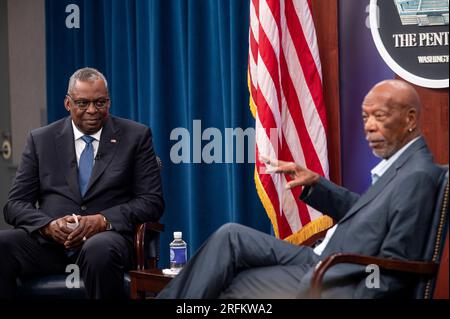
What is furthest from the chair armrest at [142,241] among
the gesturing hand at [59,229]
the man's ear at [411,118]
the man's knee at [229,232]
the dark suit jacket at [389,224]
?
the man's ear at [411,118]

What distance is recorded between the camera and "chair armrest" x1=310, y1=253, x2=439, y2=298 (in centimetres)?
307

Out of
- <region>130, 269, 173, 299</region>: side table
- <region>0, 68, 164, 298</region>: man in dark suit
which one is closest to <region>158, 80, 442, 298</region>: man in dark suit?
<region>130, 269, 173, 299</region>: side table

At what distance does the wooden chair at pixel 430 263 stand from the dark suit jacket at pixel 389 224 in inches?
1.3

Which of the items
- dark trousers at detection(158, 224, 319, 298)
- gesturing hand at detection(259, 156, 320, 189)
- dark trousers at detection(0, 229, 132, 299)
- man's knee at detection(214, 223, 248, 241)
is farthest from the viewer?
dark trousers at detection(0, 229, 132, 299)

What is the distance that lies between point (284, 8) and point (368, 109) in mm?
1503

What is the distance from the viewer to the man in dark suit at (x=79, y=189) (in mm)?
4109

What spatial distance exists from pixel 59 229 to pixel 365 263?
1706mm

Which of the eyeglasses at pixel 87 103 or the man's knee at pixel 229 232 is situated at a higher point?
the eyeglasses at pixel 87 103

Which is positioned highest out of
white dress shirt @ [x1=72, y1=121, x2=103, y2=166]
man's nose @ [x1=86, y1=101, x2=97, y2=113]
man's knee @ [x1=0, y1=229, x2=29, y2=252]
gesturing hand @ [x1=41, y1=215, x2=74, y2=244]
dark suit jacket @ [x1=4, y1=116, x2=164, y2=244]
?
man's nose @ [x1=86, y1=101, x2=97, y2=113]

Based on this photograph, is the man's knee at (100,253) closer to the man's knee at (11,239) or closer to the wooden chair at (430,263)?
the man's knee at (11,239)

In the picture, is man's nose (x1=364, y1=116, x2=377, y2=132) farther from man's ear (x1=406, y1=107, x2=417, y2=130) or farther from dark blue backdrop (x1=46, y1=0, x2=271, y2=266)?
dark blue backdrop (x1=46, y1=0, x2=271, y2=266)

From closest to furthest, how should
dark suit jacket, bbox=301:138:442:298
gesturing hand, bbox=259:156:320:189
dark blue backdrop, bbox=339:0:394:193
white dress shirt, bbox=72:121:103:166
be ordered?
dark suit jacket, bbox=301:138:442:298 < gesturing hand, bbox=259:156:320:189 < white dress shirt, bbox=72:121:103:166 < dark blue backdrop, bbox=339:0:394:193

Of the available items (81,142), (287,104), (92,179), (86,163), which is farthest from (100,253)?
(287,104)

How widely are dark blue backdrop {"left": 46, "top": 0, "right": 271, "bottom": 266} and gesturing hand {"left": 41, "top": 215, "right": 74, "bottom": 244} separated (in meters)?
1.40
